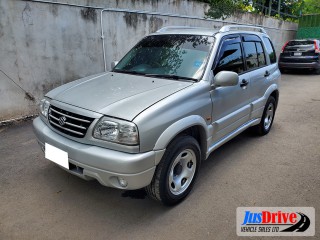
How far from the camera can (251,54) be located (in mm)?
4020

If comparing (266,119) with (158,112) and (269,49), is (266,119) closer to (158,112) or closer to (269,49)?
(269,49)

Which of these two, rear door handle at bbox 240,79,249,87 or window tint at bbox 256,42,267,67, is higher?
window tint at bbox 256,42,267,67

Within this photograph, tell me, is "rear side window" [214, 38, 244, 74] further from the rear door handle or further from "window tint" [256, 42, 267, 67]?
"window tint" [256, 42, 267, 67]

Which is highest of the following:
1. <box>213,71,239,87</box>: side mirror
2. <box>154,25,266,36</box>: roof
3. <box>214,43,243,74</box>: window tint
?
<box>154,25,266,36</box>: roof

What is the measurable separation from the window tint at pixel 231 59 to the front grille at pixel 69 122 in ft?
5.30

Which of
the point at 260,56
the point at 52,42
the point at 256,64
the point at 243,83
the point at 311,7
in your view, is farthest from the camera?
the point at 311,7

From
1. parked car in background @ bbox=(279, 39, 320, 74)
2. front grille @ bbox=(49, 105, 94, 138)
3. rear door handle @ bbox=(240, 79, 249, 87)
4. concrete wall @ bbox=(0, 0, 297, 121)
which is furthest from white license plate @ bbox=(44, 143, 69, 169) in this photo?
parked car in background @ bbox=(279, 39, 320, 74)

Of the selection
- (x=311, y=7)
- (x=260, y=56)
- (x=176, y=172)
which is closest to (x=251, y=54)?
(x=260, y=56)

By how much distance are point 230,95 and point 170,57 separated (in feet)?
2.87

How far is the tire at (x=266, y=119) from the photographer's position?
182 inches

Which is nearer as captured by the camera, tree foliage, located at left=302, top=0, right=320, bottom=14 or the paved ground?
the paved ground

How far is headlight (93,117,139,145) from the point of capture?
2285 mm

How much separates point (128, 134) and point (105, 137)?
0.74ft

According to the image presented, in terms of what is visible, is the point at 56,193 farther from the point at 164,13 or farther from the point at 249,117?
the point at 164,13
